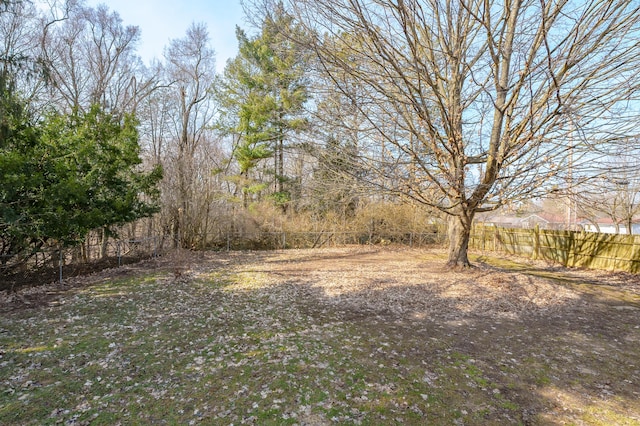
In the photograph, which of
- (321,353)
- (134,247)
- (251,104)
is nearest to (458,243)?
(321,353)

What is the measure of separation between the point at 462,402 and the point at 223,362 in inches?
107

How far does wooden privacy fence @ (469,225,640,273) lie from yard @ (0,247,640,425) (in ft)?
12.1

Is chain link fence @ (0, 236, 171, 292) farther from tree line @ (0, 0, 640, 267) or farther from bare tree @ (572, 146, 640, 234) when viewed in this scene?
bare tree @ (572, 146, 640, 234)

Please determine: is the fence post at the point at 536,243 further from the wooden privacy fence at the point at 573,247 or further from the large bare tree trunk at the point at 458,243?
the large bare tree trunk at the point at 458,243

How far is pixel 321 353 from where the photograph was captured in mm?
4230

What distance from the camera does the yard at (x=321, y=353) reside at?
3021mm

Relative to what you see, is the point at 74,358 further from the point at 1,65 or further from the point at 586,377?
the point at 586,377

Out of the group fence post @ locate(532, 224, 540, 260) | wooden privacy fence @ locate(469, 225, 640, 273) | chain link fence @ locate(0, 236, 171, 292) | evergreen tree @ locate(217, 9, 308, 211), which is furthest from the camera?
evergreen tree @ locate(217, 9, 308, 211)

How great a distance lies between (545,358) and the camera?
4.20 meters

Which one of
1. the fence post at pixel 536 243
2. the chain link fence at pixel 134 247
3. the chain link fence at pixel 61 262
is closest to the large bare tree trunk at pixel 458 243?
the fence post at pixel 536 243

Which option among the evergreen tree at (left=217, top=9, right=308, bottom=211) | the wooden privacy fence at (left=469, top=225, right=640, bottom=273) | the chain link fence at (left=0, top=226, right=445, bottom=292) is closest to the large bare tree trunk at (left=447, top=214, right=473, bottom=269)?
the wooden privacy fence at (left=469, top=225, right=640, bottom=273)

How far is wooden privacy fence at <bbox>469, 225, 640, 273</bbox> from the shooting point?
10.6 meters

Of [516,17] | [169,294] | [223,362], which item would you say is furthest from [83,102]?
[516,17]

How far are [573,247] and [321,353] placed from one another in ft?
40.8
